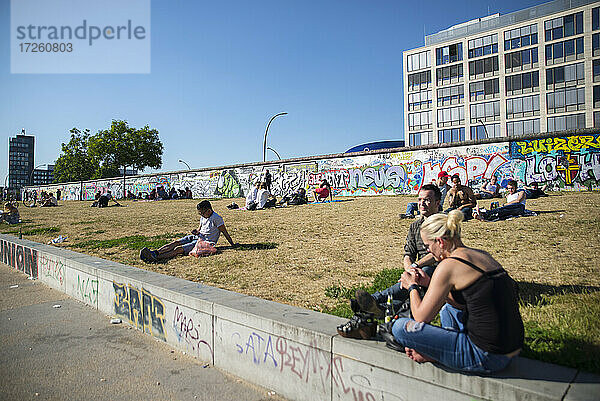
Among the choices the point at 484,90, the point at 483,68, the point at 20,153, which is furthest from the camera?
the point at 20,153

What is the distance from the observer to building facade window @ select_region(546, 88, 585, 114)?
47.4 m

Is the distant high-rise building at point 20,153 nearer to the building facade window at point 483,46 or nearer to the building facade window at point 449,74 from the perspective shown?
the building facade window at point 449,74

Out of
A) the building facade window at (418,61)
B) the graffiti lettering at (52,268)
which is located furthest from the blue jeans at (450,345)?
the building facade window at (418,61)

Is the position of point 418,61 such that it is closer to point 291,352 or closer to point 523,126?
point 523,126

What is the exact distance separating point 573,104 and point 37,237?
55157mm

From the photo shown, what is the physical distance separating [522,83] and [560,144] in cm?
3842

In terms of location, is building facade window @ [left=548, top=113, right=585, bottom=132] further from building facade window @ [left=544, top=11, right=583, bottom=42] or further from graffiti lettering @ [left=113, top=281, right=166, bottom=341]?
graffiti lettering @ [left=113, top=281, right=166, bottom=341]

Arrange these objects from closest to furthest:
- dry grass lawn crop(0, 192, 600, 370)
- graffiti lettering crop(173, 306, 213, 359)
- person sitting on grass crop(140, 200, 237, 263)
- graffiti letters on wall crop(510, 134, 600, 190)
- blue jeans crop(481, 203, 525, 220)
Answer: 1. graffiti lettering crop(173, 306, 213, 359)
2. dry grass lawn crop(0, 192, 600, 370)
3. person sitting on grass crop(140, 200, 237, 263)
4. blue jeans crop(481, 203, 525, 220)
5. graffiti letters on wall crop(510, 134, 600, 190)

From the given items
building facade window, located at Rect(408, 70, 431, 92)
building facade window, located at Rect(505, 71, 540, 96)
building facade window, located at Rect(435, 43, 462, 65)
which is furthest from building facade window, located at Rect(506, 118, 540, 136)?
building facade window, located at Rect(408, 70, 431, 92)

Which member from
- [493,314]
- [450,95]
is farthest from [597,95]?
[493,314]

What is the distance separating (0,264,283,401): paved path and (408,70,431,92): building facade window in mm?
61636

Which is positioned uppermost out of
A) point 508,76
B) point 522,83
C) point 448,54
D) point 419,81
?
point 448,54

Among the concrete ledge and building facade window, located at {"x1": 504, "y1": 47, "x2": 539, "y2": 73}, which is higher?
building facade window, located at {"x1": 504, "y1": 47, "x2": 539, "y2": 73}

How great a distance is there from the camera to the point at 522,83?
51.8 m
